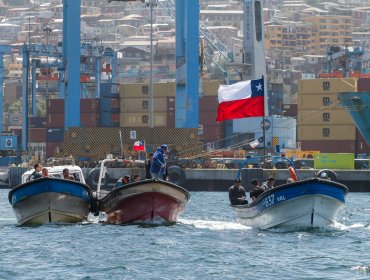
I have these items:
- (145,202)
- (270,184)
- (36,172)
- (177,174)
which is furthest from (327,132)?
(145,202)

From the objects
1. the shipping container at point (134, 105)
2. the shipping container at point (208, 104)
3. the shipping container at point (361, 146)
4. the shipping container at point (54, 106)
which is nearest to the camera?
the shipping container at point (361, 146)

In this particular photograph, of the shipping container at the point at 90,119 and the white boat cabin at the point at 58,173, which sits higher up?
the shipping container at the point at 90,119

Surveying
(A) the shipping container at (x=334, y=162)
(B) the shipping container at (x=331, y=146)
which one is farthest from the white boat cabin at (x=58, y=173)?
(B) the shipping container at (x=331, y=146)

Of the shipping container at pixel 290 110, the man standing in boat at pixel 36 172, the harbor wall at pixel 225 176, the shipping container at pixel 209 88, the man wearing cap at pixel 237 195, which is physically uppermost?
the shipping container at pixel 209 88

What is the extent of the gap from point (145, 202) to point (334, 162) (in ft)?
161

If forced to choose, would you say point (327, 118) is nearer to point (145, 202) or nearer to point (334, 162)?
point (334, 162)

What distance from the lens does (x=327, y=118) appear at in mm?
102375

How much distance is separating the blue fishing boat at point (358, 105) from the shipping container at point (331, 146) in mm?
15651

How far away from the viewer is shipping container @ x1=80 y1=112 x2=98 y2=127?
350 feet

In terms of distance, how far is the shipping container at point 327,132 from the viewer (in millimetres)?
102188

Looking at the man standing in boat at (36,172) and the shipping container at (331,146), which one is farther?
the shipping container at (331,146)

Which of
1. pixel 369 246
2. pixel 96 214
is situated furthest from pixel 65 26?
pixel 369 246

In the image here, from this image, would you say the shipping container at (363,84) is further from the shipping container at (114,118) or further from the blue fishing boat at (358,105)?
the shipping container at (114,118)

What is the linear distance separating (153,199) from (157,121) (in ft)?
236
